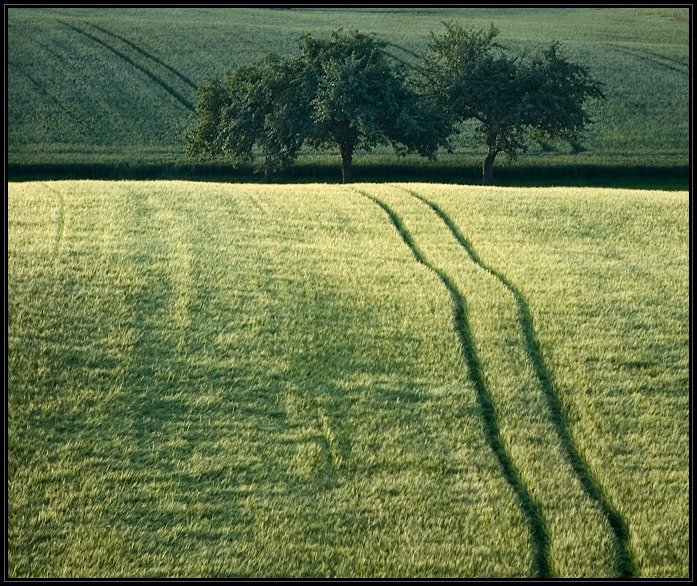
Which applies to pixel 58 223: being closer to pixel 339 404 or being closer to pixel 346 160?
pixel 339 404

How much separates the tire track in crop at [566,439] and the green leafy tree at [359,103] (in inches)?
705

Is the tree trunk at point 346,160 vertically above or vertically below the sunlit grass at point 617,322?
below

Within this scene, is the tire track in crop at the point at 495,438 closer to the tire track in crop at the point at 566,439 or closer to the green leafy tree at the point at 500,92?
the tire track in crop at the point at 566,439

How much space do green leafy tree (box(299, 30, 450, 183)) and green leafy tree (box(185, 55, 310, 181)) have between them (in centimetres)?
62

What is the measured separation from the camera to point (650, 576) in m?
6.57

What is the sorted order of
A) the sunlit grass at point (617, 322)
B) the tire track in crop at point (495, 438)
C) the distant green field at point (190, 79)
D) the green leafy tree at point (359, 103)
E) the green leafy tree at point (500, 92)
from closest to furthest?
the tire track in crop at point (495, 438)
the sunlit grass at point (617, 322)
the green leafy tree at point (359, 103)
the green leafy tree at point (500, 92)
the distant green field at point (190, 79)

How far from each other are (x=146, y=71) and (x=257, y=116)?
1805 cm

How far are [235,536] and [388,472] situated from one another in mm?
1589

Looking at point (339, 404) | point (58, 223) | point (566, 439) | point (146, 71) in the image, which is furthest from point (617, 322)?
point (146, 71)

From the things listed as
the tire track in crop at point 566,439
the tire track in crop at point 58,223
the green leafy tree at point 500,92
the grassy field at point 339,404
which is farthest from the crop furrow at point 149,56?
the tire track in crop at point 566,439

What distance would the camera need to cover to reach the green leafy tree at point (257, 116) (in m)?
30.2

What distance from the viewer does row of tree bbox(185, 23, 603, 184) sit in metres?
29.7

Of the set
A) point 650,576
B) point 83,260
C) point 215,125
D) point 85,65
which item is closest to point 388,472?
point 650,576

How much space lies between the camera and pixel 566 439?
27.0 feet
